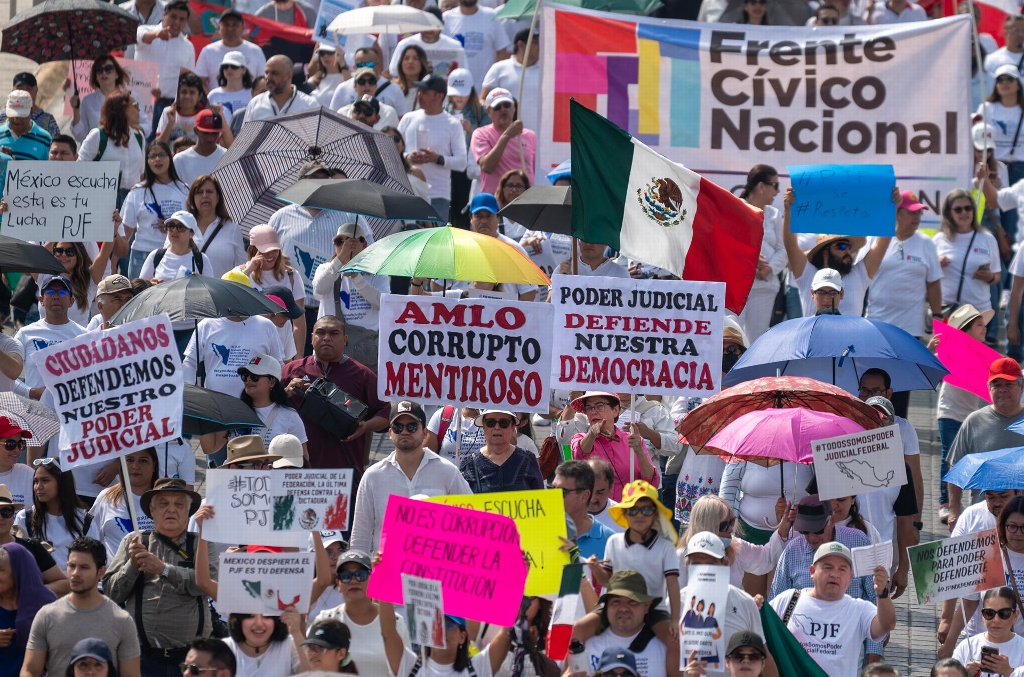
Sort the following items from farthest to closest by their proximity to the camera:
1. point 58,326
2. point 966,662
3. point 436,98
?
point 436,98
point 58,326
point 966,662

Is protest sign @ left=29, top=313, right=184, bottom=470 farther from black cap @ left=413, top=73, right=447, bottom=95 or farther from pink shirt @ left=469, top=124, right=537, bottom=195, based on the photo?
black cap @ left=413, top=73, right=447, bottom=95

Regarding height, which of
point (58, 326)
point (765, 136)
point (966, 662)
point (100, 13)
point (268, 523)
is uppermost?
point (100, 13)

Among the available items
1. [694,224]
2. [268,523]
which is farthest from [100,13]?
[268,523]

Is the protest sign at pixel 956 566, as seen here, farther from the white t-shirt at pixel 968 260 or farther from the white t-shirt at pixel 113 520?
the white t-shirt at pixel 968 260

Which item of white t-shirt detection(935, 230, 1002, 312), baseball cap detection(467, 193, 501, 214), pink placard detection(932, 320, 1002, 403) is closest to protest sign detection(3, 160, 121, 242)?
baseball cap detection(467, 193, 501, 214)

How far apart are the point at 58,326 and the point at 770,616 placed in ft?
18.0

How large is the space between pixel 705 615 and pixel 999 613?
1734mm

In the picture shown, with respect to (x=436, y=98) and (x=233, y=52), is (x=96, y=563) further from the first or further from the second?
(x=233, y=52)

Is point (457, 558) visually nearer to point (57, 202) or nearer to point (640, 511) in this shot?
point (640, 511)

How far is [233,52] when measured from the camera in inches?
741

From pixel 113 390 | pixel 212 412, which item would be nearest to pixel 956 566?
pixel 212 412

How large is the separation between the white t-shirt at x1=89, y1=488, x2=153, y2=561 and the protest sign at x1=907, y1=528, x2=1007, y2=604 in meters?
4.03

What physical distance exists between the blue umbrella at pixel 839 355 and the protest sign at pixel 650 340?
917 millimetres

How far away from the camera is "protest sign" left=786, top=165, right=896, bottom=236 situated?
44.6ft
